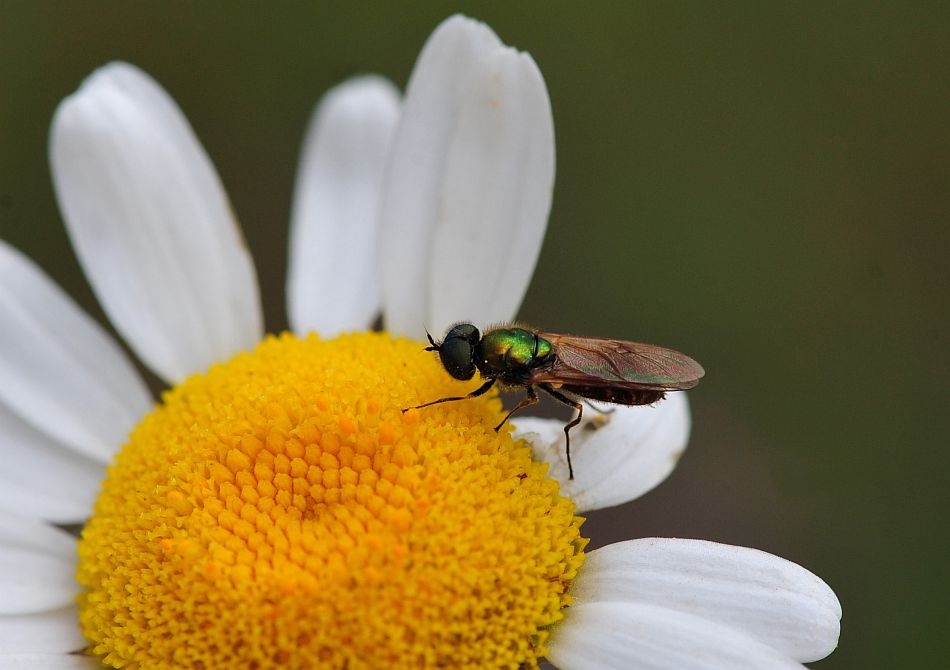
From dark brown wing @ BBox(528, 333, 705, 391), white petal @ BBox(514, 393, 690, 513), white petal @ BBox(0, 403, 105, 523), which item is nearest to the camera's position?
dark brown wing @ BBox(528, 333, 705, 391)

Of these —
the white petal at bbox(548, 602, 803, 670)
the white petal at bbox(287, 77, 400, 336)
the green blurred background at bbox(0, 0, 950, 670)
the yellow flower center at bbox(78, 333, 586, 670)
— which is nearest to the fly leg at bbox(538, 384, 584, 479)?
the yellow flower center at bbox(78, 333, 586, 670)

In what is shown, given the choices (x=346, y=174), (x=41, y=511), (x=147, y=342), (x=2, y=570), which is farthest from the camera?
(x=346, y=174)

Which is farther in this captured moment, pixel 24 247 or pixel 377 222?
pixel 24 247

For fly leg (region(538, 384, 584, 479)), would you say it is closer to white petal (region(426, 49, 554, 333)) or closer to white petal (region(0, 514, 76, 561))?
white petal (region(426, 49, 554, 333))

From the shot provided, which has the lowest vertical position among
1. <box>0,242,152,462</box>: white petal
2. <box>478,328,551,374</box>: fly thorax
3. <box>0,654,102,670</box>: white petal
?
<box>0,654,102,670</box>: white petal

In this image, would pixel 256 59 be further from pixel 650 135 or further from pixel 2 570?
pixel 2 570

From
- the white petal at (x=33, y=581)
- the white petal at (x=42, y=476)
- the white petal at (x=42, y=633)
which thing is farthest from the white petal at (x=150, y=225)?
the white petal at (x=42, y=633)

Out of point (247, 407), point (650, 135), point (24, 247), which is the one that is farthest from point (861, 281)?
point (24, 247)
